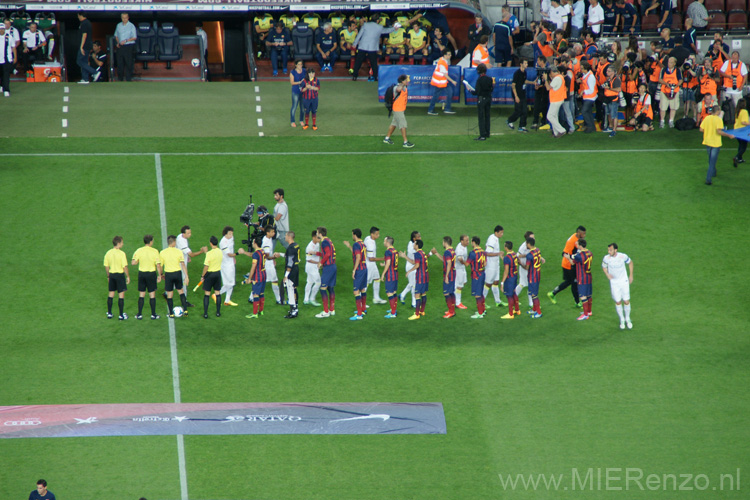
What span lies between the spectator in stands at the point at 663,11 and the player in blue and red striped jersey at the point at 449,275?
1624 cm

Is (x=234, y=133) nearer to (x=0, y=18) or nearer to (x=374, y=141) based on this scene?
(x=374, y=141)

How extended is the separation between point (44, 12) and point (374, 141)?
1331cm

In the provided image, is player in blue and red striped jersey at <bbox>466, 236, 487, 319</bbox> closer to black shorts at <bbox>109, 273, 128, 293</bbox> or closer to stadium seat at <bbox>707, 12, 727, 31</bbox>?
black shorts at <bbox>109, 273, 128, 293</bbox>

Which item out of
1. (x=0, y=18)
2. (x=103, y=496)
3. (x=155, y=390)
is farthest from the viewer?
(x=0, y=18)

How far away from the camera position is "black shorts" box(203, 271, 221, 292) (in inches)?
773

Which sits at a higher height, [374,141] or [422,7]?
[422,7]

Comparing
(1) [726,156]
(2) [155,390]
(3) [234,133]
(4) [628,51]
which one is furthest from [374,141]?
(2) [155,390]

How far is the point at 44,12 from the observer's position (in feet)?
109

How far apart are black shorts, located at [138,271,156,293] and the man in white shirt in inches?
121

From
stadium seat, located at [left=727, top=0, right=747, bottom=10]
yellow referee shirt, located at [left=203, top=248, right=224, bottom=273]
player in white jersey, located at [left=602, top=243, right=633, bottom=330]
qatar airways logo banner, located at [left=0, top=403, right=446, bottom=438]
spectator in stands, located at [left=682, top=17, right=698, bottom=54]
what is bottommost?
qatar airways logo banner, located at [left=0, top=403, right=446, bottom=438]

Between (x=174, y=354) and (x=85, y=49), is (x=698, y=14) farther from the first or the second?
(x=174, y=354)

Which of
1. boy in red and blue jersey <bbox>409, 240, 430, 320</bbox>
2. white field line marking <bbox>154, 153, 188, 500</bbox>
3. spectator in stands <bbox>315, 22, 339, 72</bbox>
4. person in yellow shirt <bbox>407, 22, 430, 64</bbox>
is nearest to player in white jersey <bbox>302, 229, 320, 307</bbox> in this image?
boy in red and blue jersey <bbox>409, 240, 430, 320</bbox>

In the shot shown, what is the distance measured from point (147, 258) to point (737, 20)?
23.8 m

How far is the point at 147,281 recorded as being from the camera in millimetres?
19281
